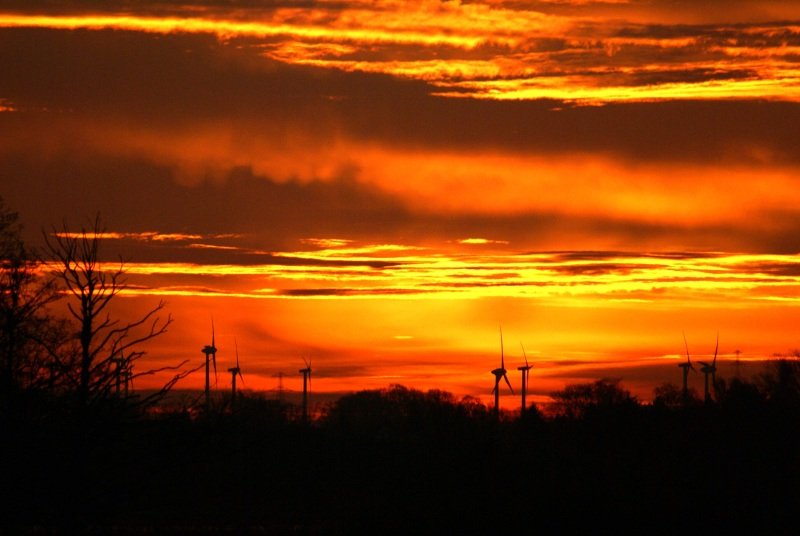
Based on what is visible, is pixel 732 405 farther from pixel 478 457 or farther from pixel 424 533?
pixel 424 533

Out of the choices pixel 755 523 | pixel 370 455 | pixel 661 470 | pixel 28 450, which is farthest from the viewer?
pixel 370 455

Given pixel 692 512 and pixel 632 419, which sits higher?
pixel 632 419

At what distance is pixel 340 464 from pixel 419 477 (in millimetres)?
45404

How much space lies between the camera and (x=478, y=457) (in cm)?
7569

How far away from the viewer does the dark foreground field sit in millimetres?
23266

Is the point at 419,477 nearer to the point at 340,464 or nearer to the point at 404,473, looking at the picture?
the point at 404,473

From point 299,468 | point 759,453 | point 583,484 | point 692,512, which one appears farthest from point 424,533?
point 299,468

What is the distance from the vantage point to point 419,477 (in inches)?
2879

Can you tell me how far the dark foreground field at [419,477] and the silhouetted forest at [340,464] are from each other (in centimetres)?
7

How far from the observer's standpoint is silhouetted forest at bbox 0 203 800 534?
23.3m

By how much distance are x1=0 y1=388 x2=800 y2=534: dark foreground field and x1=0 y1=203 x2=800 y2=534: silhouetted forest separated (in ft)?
0.22

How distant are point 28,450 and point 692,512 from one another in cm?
5132

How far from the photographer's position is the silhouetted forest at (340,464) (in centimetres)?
2331

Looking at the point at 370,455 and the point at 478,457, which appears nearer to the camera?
the point at 478,457
